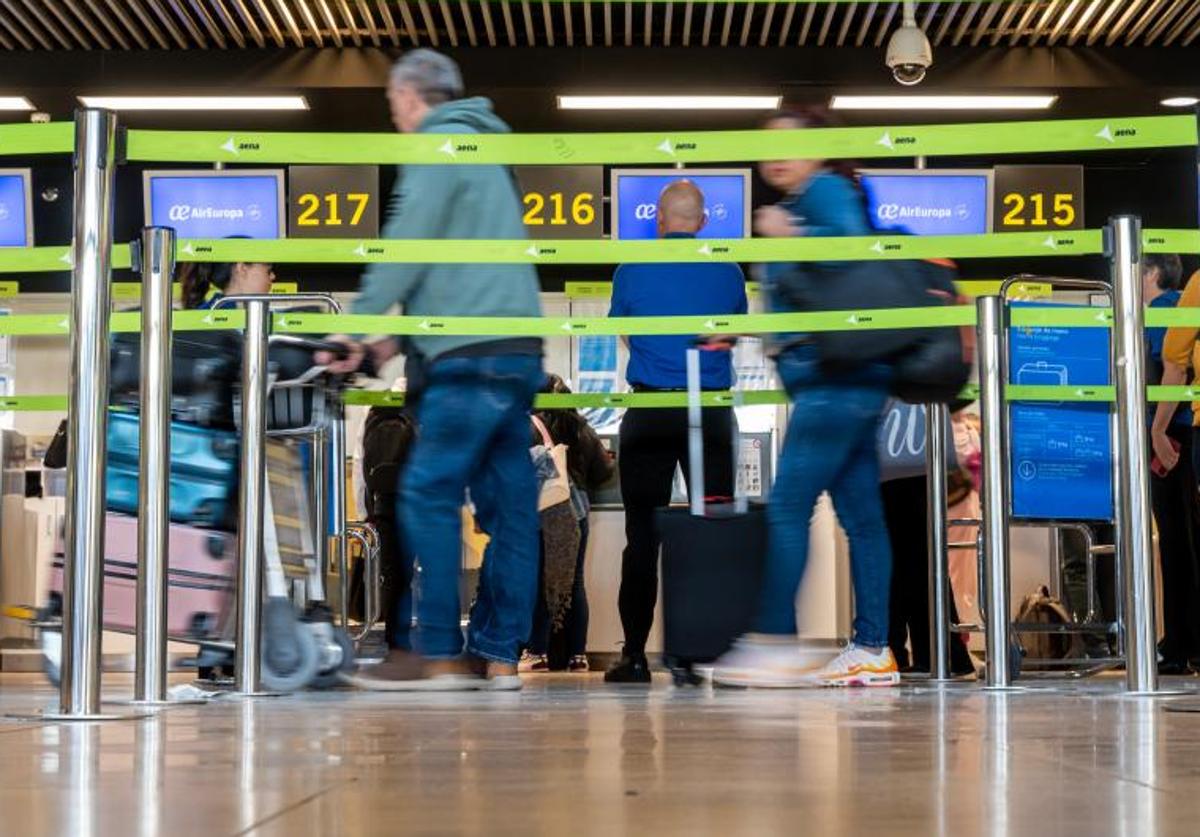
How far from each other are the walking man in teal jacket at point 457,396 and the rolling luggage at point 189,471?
50cm

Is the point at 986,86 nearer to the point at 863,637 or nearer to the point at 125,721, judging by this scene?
the point at 863,637

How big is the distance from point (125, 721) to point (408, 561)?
3.10 metres

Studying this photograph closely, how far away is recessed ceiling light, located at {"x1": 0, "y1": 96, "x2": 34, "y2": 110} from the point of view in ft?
31.8

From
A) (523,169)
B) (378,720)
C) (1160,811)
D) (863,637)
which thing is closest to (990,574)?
(863,637)

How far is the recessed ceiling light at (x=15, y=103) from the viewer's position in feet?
31.8

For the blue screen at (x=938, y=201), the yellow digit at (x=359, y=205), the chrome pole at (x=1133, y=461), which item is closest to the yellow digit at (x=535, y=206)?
the yellow digit at (x=359, y=205)

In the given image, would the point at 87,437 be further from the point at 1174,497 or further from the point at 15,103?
the point at 15,103

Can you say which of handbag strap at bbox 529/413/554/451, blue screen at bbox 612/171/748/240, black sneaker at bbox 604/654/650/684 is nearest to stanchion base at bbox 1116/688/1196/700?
black sneaker at bbox 604/654/650/684

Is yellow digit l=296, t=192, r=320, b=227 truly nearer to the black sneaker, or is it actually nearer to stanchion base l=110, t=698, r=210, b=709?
the black sneaker

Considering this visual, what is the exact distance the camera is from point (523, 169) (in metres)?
10.1

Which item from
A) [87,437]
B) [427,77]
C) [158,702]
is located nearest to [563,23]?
[427,77]

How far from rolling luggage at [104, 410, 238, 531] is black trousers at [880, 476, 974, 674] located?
2390 mm

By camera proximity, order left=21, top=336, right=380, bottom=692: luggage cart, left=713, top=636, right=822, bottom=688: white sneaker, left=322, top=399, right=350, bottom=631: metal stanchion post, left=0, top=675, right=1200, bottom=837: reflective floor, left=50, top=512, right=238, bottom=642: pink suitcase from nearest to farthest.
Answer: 1. left=0, top=675, right=1200, bottom=837: reflective floor
2. left=713, top=636, right=822, bottom=688: white sneaker
3. left=21, top=336, right=380, bottom=692: luggage cart
4. left=50, top=512, right=238, bottom=642: pink suitcase
5. left=322, top=399, right=350, bottom=631: metal stanchion post

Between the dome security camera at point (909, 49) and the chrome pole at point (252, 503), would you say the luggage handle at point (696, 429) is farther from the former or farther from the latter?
the dome security camera at point (909, 49)
